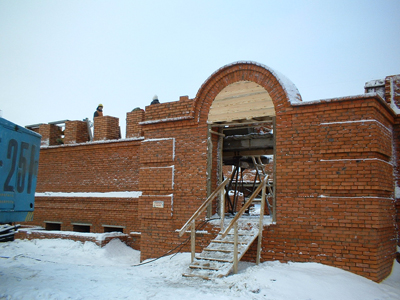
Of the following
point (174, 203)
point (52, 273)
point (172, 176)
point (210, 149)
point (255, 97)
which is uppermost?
point (255, 97)

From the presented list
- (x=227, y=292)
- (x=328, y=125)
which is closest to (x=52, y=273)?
(x=227, y=292)

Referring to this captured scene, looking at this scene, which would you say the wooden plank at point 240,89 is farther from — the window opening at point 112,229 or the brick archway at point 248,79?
the window opening at point 112,229

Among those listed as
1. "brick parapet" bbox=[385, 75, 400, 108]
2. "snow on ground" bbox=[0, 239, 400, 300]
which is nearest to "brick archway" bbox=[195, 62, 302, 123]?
"brick parapet" bbox=[385, 75, 400, 108]

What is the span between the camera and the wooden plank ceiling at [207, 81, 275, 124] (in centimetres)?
809

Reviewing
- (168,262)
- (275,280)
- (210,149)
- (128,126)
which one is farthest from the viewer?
(128,126)

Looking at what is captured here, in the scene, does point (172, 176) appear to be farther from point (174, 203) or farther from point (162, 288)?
point (162, 288)

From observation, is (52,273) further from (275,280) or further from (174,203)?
(275,280)

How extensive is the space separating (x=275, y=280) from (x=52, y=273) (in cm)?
444

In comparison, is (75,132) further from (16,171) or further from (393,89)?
(393,89)

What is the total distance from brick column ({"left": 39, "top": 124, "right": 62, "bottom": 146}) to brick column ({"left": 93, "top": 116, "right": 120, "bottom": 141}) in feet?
7.80

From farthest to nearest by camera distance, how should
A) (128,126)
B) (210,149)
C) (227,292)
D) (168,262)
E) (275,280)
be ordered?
(128,126)
(210,149)
(168,262)
(275,280)
(227,292)

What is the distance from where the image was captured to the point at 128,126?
12.4 meters

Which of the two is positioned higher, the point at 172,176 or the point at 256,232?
the point at 172,176

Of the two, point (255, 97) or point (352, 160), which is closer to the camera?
point (352, 160)
